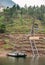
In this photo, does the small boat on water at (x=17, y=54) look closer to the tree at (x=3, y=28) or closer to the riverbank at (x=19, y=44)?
the riverbank at (x=19, y=44)

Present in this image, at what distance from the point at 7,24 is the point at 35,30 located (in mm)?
8788

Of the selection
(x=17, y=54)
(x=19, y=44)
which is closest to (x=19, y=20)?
(x=19, y=44)

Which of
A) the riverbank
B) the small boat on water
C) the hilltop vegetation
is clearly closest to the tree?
the hilltop vegetation

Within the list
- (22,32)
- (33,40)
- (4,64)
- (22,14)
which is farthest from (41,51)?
(22,14)

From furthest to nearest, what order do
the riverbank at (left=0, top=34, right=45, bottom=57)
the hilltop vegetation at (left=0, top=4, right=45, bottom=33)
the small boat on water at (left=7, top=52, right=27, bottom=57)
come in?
the hilltop vegetation at (left=0, top=4, right=45, bottom=33)
the riverbank at (left=0, top=34, right=45, bottom=57)
the small boat on water at (left=7, top=52, right=27, bottom=57)

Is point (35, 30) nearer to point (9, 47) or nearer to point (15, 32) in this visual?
point (15, 32)

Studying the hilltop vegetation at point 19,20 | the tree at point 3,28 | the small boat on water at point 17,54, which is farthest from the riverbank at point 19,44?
the hilltop vegetation at point 19,20

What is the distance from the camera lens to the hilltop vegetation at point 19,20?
87.4 meters

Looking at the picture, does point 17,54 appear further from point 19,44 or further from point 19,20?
point 19,20

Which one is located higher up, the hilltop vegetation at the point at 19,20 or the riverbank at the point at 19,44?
the hilltop vegetation at the point at 19,20

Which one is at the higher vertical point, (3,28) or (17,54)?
(3,28)

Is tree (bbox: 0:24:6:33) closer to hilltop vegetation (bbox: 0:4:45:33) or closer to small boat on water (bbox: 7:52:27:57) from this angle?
hilltop vegetation (bbox: 0:4:45:33)

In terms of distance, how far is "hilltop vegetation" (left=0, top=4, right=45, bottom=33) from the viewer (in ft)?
287

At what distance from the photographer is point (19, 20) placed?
96562 mm
